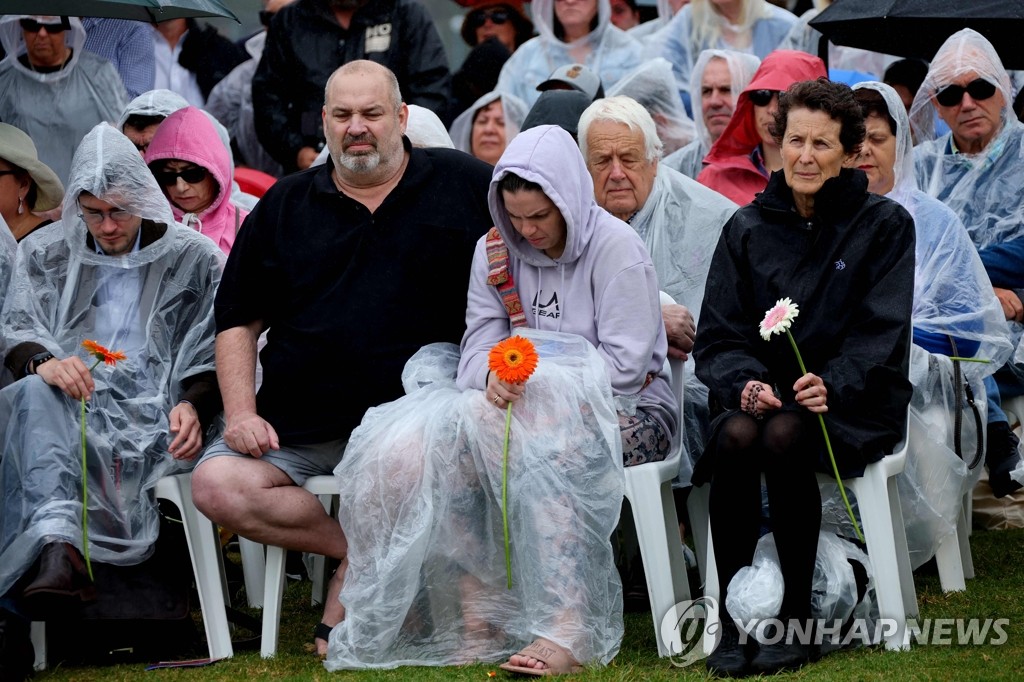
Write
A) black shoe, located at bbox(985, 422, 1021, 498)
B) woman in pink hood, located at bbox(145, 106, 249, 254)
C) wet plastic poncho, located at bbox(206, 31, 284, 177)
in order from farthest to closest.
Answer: wet plastic poncho, located at bbox(206, 31, 284, 177) → woman in pink hood, located at bbox(145, 106, 249, 254) → black shoe, located at bbox(985, 422, 1021, 498)

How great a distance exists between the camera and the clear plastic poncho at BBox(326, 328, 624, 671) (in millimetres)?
4523

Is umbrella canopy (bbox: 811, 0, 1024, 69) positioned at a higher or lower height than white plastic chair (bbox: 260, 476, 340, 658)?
higher

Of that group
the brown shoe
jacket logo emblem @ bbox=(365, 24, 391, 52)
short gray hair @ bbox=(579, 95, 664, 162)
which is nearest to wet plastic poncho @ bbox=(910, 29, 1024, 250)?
short gray hair @ bbox=(579, 95, 664, 162)

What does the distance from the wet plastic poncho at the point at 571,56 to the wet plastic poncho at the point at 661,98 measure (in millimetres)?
643

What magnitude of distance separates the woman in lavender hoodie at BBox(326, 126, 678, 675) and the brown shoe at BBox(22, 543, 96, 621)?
795mm

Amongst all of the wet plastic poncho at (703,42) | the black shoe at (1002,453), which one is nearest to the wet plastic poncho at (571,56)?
the wet plastic poncho at (703,42)

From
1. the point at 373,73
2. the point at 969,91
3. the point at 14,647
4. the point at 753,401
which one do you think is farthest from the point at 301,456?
the point at 969,91

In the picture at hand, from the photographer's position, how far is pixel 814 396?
443 centimetres

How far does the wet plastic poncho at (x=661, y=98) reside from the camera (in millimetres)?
7121

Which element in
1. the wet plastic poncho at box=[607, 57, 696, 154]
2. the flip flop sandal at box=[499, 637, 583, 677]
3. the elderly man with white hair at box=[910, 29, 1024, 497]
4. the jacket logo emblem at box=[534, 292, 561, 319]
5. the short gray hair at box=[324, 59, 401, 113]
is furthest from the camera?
the wet plastic poncho at box=[607, 57, 696, 154]

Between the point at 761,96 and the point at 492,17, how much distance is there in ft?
9.54

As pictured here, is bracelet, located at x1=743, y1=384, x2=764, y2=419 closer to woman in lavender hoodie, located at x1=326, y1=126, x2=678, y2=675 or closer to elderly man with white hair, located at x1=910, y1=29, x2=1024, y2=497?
woman in lavender hoodie, located at x1=326, y1=126, x2=678, y2=675

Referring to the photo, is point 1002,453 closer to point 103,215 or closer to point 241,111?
point 103,215

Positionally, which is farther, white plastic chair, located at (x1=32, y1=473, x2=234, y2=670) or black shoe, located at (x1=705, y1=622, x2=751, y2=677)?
white plastic chair, located at (x1=32, y1=473, x2=234, y2=670)
